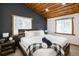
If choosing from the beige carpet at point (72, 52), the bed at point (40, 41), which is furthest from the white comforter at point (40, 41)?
the beige carpet at point (72, 52)

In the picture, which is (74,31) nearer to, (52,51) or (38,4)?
(52,51)

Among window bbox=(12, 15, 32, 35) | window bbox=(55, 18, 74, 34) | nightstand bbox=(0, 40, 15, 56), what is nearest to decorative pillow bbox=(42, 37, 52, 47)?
window bbox=(55, 18, 74, 34)

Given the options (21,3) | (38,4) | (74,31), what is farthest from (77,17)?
(21,3)

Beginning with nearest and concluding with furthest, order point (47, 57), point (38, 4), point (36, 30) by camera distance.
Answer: point (47, 57) → point (38, 4) → point (36, 30)

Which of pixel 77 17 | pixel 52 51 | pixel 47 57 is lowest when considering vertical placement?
pixel 47 57

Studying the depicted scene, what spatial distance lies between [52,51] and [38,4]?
3.60 ft

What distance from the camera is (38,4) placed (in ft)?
6.55

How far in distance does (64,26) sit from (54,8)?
50 centimetres

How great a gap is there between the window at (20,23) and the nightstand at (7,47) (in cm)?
26

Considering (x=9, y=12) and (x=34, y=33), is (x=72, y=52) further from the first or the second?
(x=9, y=12)

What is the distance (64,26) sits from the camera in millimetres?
2098

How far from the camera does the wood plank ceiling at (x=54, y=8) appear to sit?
6.48 feet

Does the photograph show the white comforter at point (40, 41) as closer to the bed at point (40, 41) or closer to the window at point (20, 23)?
the bed at point (40, 41)

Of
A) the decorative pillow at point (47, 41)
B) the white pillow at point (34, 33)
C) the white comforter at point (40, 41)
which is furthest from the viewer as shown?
the white pillow at point (34, 33)
